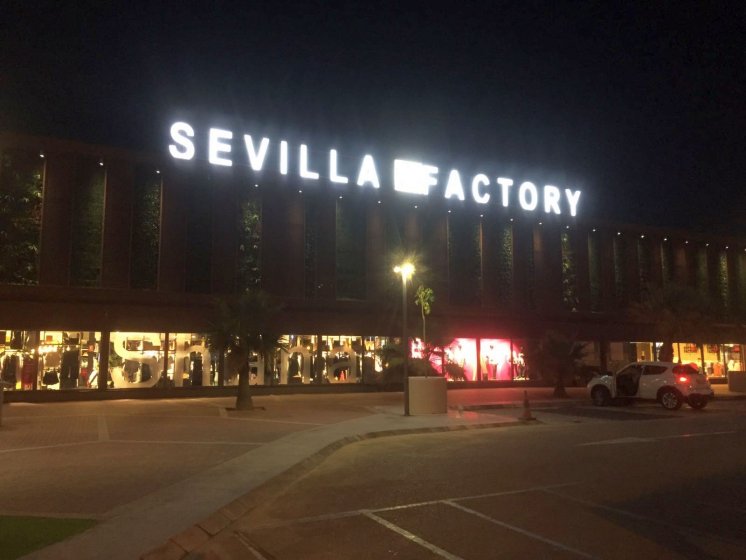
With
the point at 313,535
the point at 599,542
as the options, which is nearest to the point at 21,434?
the point at 313,535

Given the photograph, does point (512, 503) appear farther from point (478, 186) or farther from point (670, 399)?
point (478, 186)

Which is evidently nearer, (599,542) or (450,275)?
(599,542)

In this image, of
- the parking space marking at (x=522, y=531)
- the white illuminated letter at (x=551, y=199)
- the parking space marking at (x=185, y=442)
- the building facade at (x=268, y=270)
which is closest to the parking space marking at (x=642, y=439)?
the parking space marking at (x=522, y=531)

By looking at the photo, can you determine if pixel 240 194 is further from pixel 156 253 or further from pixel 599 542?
pixel 599 542

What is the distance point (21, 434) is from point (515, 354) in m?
29.1

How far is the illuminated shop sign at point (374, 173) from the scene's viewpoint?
3247 cm

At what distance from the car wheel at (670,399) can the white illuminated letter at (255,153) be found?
70.4 feet

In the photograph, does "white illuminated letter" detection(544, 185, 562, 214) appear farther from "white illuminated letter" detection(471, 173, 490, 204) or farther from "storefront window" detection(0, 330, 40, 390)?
"storefront window" detection(0, 330, 40, 390)

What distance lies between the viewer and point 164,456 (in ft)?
43.2

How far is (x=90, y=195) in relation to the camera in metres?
29.3

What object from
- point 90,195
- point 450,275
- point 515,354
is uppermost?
point 90,195

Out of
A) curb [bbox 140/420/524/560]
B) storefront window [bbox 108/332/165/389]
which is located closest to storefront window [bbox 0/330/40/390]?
storefront window [bbox 108/332/165/389]

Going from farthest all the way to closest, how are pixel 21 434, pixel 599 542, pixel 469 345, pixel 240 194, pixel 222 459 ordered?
pixel 469 345 < pixel 240 194 < pixel 21 434 < pixel 222 459 < pixel 599 542

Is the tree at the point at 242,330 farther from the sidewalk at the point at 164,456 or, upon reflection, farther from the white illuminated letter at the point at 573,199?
the white illuminated letter at the point at 573,199
